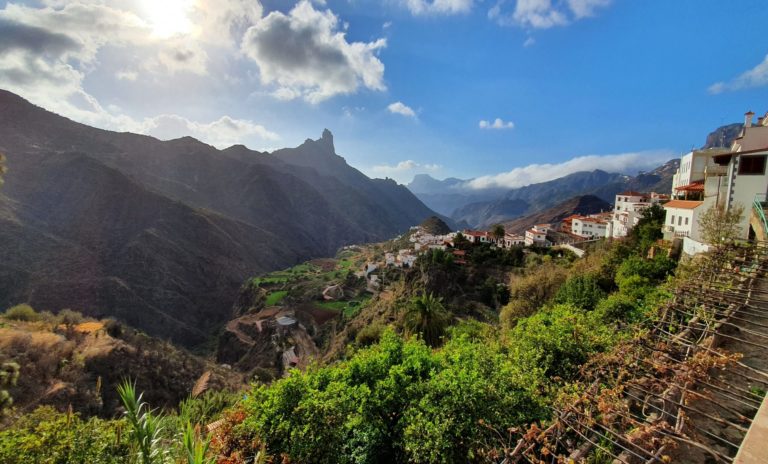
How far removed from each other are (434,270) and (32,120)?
129618mm

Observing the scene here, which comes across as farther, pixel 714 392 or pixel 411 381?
pixel 411 381

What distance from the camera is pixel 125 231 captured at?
72938 millimetres

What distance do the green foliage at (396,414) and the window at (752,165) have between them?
1654 cm

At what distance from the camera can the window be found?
13641mm

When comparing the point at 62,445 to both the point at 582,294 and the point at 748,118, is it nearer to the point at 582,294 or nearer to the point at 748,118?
the point at 582,294

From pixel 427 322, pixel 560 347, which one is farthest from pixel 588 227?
pixel 560 347

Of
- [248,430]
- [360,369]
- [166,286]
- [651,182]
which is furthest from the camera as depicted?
[651,182]

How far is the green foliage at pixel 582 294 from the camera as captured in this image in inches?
583

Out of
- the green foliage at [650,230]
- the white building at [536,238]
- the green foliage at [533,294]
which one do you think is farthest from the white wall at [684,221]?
the white building at [536,238]

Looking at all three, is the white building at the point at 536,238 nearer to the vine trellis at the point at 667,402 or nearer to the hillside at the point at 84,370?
the hillside at the point at 84,370

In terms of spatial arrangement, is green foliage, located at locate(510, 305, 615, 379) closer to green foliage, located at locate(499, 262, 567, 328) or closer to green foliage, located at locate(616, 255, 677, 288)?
green foliage, located at locate(616, 255, 677, 288)

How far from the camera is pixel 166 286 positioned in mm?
64375

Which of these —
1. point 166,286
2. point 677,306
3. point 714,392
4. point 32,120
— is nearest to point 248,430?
point 714,392

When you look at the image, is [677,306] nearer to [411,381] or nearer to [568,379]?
[568,379]
